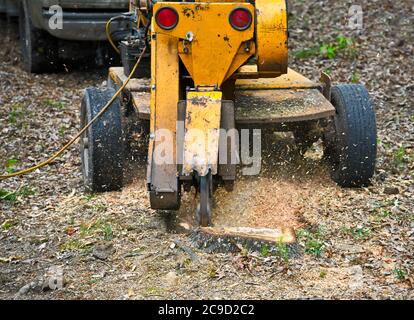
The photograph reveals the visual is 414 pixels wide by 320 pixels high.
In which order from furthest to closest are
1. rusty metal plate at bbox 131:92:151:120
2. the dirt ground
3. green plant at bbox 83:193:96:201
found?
green plant at bbox 83:193:96:201 → rusty metal plate at bbox 131:92:151:120 → the dirt ground

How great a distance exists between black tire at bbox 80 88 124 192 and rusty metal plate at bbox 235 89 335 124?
0.96 meters

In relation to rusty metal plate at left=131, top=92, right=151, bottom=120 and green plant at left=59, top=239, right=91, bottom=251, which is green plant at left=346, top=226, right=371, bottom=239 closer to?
rusty metal plate at left=131, top=92, right=151, bottom=120

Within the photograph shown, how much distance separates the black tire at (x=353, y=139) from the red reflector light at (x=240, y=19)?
1.22 metres

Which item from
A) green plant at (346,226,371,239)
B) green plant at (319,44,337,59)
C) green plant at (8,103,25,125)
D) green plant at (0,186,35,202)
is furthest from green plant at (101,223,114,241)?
green plant at (319,44,337,59)

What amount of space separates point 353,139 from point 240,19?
137 cm

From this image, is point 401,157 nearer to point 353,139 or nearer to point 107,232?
point 353,139

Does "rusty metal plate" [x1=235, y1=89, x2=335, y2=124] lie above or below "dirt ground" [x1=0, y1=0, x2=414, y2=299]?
above

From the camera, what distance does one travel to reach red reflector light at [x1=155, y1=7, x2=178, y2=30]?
18.2ft

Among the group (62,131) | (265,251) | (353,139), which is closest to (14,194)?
(62,131)

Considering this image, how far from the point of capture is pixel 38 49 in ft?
33.8

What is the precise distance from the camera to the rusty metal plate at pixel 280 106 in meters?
Result: 6.00

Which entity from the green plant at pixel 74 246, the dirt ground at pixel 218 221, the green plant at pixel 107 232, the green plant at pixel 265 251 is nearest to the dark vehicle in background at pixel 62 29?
the dirt ground at pixel 218 221

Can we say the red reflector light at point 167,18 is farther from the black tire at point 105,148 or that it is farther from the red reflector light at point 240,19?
the black tire at point 105,148
